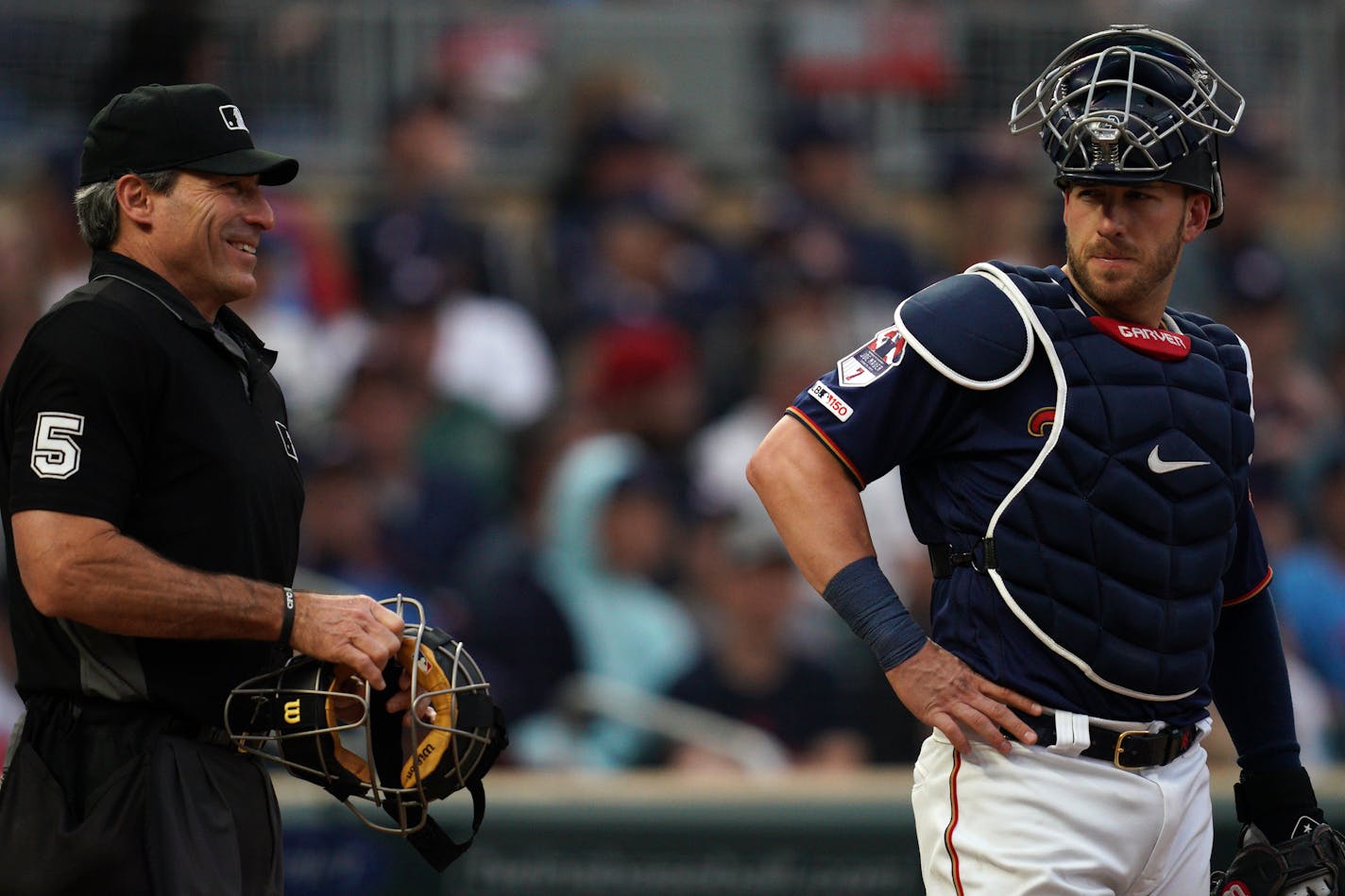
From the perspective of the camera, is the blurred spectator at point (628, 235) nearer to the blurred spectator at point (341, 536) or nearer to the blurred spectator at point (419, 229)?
the blurred spectator at point (419, 229)

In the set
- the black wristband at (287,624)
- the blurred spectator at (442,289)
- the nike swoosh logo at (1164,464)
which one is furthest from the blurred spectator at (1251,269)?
the black wristband at (287,624)

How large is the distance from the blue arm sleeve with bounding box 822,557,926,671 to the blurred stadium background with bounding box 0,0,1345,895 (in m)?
3.38

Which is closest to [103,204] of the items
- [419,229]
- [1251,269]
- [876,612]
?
[876,612]

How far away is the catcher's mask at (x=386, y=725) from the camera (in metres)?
3.39

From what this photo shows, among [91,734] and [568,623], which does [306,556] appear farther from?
[91,734]

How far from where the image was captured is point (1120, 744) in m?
3.43

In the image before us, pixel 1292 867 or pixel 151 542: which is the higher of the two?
pixel 151 542

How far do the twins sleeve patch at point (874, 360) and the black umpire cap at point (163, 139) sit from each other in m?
1.15

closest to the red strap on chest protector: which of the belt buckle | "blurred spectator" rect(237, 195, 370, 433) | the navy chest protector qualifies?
the navy chest protector

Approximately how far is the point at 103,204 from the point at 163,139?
0.17 m

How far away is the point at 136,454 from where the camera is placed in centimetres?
331

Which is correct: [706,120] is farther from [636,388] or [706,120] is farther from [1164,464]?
[1164,464]

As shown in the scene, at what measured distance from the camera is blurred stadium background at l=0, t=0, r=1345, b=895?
8406mm

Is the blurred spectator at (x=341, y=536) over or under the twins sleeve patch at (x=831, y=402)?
under
